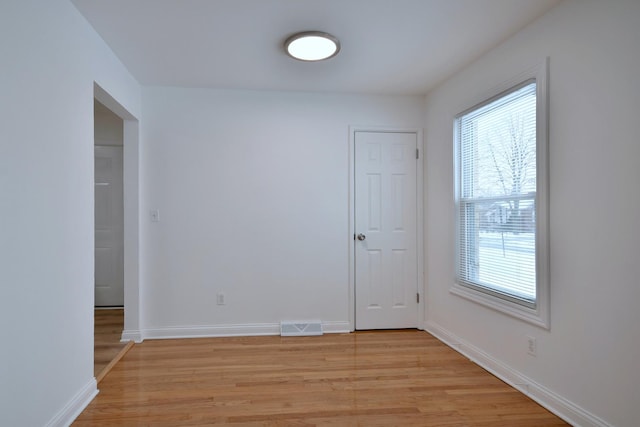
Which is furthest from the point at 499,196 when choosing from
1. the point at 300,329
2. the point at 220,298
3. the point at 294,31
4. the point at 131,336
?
the point at 131,336

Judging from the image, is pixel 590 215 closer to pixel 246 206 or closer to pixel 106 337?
pixel 246 206

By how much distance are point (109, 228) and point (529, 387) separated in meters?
4.92

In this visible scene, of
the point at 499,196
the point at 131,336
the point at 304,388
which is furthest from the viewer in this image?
the point at 131,336

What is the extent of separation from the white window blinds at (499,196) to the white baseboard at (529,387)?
0.51 m

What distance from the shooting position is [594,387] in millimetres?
2094

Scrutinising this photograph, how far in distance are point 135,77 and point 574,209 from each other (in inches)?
144

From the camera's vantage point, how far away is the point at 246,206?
154 inches

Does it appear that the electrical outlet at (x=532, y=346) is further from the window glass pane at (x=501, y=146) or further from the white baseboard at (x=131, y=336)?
the white baseboard at (x=131, y=336)

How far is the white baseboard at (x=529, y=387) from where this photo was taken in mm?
2154

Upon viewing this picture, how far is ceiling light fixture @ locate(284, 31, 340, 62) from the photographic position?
8.78ft

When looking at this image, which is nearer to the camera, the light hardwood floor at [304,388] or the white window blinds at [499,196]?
the light hardwood floor at [304,388]

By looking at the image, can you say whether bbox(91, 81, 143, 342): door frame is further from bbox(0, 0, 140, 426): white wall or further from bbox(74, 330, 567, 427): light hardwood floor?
bbox(0, 0, 140, 426): white wall

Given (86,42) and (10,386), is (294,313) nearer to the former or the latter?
(10,386)

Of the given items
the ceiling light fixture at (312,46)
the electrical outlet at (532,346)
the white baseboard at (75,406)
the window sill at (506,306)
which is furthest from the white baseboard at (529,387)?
the white baseboard at (75,406)
